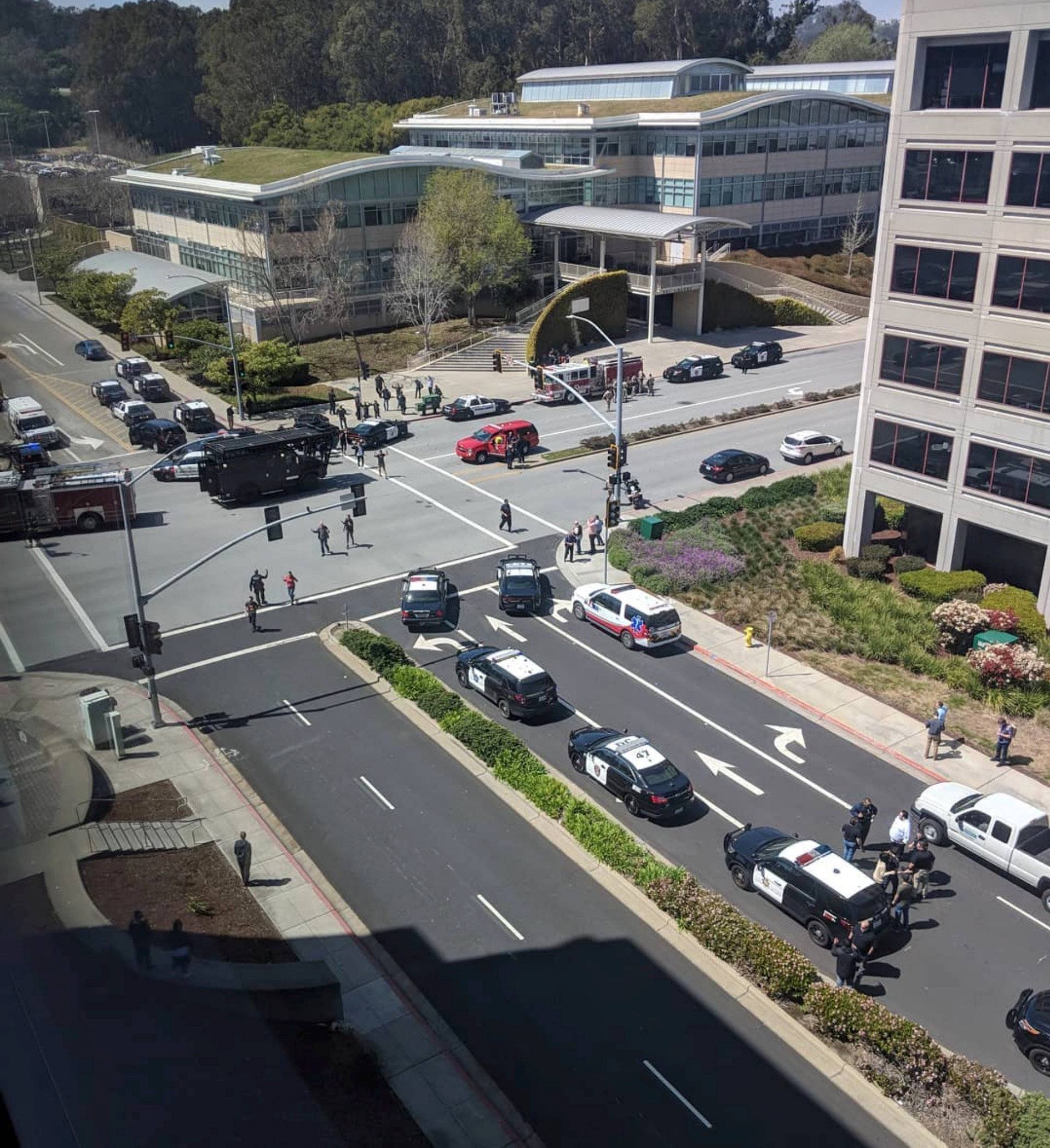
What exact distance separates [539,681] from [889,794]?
31.1 feet

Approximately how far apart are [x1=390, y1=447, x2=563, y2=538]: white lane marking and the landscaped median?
60.4 ft

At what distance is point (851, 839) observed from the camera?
2322cm

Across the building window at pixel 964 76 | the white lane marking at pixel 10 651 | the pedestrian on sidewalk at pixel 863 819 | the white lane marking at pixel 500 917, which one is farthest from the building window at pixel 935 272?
the white lane marking at pixel 10 651

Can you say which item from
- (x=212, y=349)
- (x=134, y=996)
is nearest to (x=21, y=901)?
(x=134, y=996)

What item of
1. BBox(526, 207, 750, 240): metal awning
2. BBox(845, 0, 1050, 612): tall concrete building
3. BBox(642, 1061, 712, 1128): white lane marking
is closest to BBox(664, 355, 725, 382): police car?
BBox(526, 207, 750, 240): metal awning

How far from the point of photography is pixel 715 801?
25.4 m

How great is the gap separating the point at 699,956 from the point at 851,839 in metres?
5.49

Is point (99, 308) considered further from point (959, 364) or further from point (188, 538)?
point (959, 364)

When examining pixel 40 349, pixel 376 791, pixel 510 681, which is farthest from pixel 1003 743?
pixel 40 349

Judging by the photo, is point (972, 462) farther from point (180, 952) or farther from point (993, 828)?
point (180, 952)

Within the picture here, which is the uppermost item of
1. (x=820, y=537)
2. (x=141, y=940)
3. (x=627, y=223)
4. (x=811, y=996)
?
(x=627, y=223)

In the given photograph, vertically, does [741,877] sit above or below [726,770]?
above

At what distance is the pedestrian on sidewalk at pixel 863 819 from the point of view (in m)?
23.3

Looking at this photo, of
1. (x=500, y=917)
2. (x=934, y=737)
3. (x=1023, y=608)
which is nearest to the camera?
(x=500, y=917)
